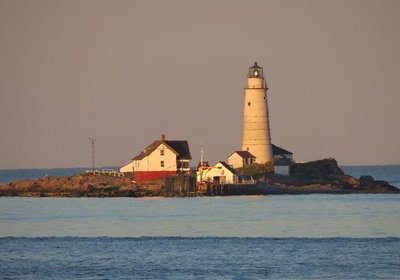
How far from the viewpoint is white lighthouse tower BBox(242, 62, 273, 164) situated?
349 ft

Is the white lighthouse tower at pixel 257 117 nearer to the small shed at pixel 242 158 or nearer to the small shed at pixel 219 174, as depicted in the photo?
the small shed at pixel 242 158

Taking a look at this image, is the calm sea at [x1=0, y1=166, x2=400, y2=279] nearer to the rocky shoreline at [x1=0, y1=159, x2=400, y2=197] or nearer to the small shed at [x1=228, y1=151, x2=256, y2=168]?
the rocky shoreline at [x1=0, y1=159, x2=400, y2=197]

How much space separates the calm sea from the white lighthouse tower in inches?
629

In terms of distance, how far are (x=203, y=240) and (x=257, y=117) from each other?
156ft

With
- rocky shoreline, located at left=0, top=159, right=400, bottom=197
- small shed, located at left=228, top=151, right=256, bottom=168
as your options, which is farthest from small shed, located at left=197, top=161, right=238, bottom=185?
small shed, located at left=228, top=151, right=256, bottom=168

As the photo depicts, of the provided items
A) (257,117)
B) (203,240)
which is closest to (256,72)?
(257,117)

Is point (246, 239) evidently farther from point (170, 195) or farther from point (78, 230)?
point (170, 195)

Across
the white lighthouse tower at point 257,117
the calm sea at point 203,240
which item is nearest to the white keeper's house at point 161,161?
the white lighthouse tower at point 257,117

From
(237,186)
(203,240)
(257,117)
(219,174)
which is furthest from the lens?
(257,117)

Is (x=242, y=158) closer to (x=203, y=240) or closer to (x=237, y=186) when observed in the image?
(x=237, y=186)

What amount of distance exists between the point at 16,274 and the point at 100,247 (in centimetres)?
961

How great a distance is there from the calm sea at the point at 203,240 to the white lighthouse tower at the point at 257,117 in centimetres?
1597

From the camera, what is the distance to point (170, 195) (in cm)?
10112

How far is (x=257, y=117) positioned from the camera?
106 metres
